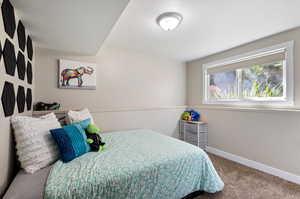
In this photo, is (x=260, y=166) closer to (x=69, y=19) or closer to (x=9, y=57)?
(x=69, y=19)

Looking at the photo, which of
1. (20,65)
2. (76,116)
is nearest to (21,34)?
(20,65)

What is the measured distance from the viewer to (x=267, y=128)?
224cm

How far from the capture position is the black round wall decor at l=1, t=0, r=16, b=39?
Answer: 1164 mm

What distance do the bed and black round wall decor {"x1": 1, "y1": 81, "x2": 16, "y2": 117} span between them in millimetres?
612

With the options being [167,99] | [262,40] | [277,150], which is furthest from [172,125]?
[262,40]

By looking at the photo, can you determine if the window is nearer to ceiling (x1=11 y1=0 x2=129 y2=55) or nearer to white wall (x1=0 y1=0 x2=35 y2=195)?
ceiling (x1=11 y1=0 x2=129 y2=55)

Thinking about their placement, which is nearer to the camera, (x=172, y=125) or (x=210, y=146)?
(x=210, y=146)

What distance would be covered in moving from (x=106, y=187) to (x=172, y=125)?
103 inches

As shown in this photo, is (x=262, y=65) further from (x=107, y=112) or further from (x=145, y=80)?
(x=107, y=112)

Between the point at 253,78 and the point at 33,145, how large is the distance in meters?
3.39

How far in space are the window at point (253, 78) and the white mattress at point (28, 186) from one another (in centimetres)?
311

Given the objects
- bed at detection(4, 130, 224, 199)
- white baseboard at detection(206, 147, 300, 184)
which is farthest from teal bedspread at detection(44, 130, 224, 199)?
white baseboard at detection(206, 147, 300, 184)

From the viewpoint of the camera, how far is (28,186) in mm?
997

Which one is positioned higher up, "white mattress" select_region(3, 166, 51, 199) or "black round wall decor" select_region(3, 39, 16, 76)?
"black round wall decor" select_region(3, 39, 16, 76)
